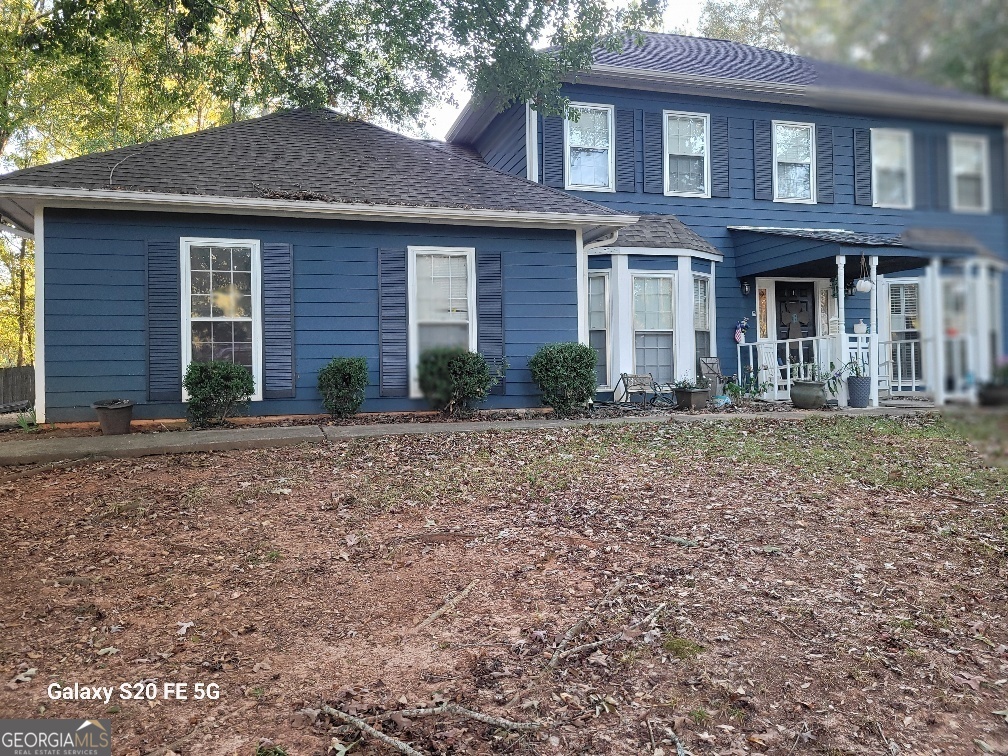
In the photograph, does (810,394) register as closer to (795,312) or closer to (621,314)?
(621,314)

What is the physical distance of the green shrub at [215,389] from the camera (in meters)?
7.73

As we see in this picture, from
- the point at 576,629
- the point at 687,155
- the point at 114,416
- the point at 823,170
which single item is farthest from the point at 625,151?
the point at 576,629

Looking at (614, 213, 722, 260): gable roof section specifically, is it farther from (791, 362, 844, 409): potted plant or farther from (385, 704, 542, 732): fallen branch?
(385, 704, 542, 732): fallen branch

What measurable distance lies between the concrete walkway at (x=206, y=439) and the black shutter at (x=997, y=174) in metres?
6.83

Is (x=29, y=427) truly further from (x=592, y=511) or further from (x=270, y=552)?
A: (x=592, y=511)

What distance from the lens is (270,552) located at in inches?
186

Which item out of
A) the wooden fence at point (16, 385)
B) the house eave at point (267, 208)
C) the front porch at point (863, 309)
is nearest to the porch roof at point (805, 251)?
the front porch at point (863, 309)

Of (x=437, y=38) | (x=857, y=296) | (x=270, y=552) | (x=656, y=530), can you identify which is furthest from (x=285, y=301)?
(x=857, y=296)

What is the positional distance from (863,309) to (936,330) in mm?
14349

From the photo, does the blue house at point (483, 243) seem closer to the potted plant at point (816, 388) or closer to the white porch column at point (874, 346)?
the white porch column at point (874, 346)

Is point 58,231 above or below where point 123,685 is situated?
above

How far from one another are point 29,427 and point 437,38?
23.5ft

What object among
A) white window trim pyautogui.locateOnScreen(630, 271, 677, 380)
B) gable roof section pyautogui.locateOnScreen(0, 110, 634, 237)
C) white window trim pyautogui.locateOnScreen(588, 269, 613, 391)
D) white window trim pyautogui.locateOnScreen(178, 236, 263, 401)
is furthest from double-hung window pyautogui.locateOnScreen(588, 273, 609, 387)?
white window trim pyautogui.locateOnScreen(178, 236, 263, 401)

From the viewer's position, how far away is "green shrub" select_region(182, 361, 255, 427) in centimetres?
773
